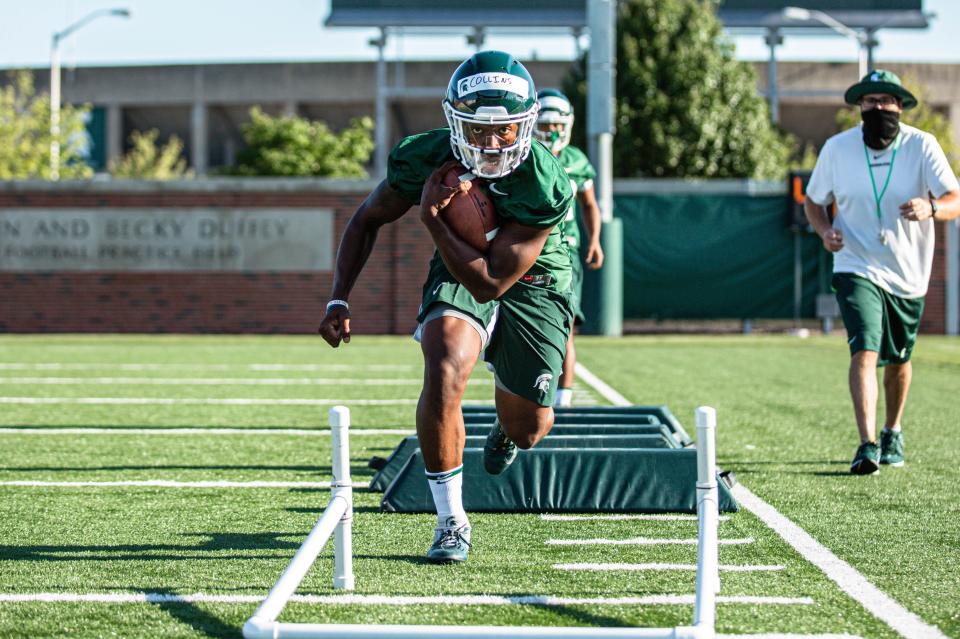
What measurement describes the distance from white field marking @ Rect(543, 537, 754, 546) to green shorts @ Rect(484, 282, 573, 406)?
20.8 inches

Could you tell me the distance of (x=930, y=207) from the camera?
6.50m

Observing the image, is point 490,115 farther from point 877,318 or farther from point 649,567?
Answer: point 877,318

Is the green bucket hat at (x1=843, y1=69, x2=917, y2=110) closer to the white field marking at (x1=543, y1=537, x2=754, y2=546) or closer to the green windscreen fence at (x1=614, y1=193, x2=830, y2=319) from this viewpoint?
the white field marking at (x1=543, y1=537, x2=754, y2=546)

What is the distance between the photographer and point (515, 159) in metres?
4.34

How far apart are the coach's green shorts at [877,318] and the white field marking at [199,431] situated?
2.94 meters

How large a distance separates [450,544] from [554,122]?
150 inches

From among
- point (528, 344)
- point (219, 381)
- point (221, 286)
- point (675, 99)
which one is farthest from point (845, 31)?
point (528, 344)

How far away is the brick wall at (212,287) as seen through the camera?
20.5m

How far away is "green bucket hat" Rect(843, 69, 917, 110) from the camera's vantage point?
6621 millimetres

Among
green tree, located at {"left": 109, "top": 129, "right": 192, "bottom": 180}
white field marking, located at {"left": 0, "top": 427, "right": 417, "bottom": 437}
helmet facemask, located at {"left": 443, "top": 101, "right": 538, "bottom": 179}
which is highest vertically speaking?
green tree, located at {"left": 109, "top": 129, "right": 192, "bottom": 180}

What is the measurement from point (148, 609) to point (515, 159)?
6.19 ft

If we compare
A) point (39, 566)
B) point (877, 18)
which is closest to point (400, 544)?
point (39, 566)

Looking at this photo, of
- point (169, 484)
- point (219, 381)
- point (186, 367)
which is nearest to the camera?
point (169, 484)

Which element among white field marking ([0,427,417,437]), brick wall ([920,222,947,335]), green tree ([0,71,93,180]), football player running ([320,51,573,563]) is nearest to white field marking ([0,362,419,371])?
white field marking ([0,427,417,437])
